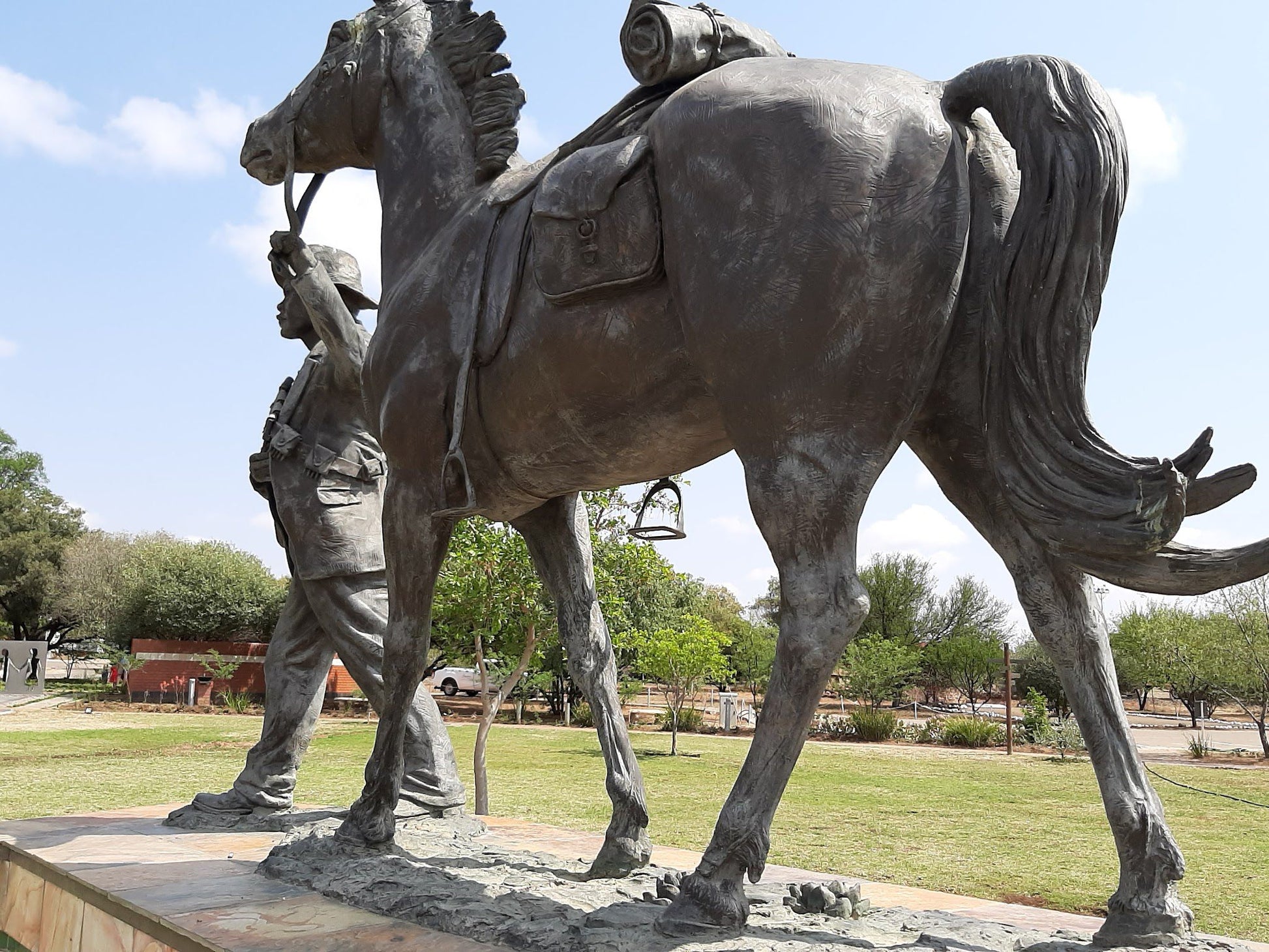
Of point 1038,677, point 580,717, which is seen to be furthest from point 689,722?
point 1038,677

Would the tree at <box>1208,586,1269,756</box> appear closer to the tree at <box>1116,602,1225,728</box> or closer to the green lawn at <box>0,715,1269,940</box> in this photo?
the tree at <box>1116,602,1225,728</box>

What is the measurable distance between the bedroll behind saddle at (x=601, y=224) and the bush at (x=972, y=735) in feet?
77.9

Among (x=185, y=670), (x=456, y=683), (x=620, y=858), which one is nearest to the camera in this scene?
(x=620, y=858)

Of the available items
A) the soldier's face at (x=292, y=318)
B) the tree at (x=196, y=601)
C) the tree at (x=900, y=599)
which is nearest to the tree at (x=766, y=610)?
the tree at (x=900, y=599)

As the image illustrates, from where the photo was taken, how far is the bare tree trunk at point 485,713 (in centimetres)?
962

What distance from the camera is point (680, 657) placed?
23.2 meters

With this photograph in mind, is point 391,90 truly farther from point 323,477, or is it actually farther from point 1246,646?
point 1246,646

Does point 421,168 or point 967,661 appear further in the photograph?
point 967,661

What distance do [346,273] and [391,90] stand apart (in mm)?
1605

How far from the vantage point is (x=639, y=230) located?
113 inches

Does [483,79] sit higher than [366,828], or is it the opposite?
[483,79]

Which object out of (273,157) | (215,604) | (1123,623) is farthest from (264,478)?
(1123,623)

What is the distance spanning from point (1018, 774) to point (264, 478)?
1582cm

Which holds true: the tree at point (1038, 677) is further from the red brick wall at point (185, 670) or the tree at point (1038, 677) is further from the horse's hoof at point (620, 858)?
the horse's hoof at point (620, 858)
